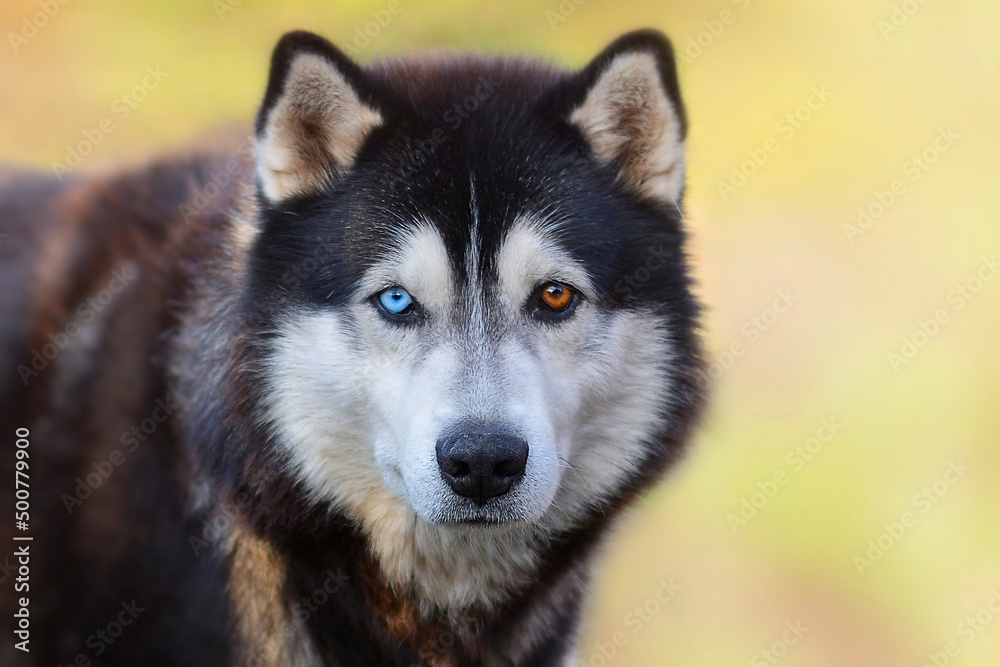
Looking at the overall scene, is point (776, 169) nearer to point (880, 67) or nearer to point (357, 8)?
point (880, 67)

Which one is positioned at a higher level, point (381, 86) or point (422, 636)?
point (381, 86)

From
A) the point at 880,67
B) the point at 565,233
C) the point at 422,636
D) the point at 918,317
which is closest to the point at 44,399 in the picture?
the point at 422,636

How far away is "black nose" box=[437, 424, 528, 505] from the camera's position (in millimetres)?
2756

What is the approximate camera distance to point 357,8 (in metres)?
8.49

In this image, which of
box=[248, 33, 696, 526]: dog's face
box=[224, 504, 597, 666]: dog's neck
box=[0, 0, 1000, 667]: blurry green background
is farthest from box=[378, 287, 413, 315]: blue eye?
box=[0, 0, 1000, 667]: blurry green background

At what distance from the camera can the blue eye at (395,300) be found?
311 cm

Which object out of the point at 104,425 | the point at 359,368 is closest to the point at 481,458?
the point at 359,368

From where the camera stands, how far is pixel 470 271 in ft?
10.1

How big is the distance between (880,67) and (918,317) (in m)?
2.70

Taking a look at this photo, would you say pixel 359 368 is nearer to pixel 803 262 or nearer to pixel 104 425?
pixel 104 425

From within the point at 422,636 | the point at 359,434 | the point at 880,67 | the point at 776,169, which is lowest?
the point at 422,636

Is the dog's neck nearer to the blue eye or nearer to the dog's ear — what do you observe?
the blue eye

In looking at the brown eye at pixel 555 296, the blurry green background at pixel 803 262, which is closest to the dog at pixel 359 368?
the brown eye at pixel 555 296

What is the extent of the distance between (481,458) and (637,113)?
1.43 metres
